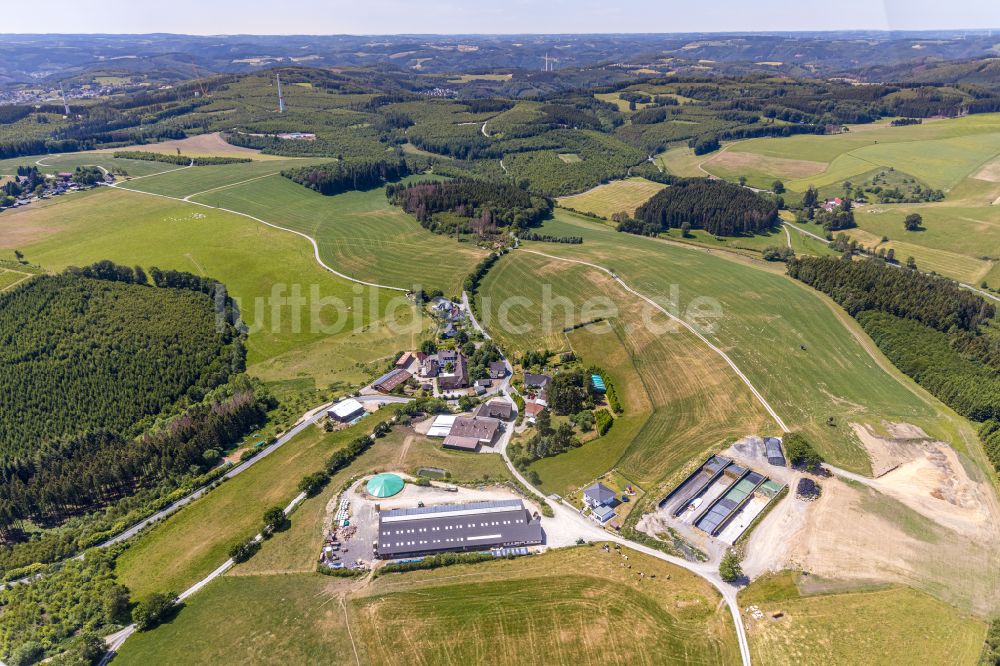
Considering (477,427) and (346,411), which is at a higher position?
(346,411)

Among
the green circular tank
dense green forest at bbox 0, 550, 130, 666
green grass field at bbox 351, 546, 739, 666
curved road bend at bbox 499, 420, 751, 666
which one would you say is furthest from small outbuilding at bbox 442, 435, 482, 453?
dense green forest at bbox 0, 550, 130, 666

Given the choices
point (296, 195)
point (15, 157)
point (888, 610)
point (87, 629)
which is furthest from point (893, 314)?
point (15, 157)

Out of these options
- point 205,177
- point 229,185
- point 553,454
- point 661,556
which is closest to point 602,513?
point 661,556

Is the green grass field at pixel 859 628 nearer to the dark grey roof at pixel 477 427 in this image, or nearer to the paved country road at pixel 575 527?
the paved country road at pixel 575 527

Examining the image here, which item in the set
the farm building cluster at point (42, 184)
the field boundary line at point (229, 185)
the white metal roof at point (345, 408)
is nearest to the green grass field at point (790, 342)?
the white metal roof at point (345, 408)

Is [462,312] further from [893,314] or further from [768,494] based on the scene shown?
[893,314]

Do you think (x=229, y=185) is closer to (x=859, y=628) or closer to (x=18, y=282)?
(x=18, y=282)

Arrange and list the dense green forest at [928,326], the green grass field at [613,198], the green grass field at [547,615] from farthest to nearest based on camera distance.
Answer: the green grass field at [613,198] < the dense green forest at [928,326] < the green grass field at [547,615]

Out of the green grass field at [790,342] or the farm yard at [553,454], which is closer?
the farm yard at [553,454]
